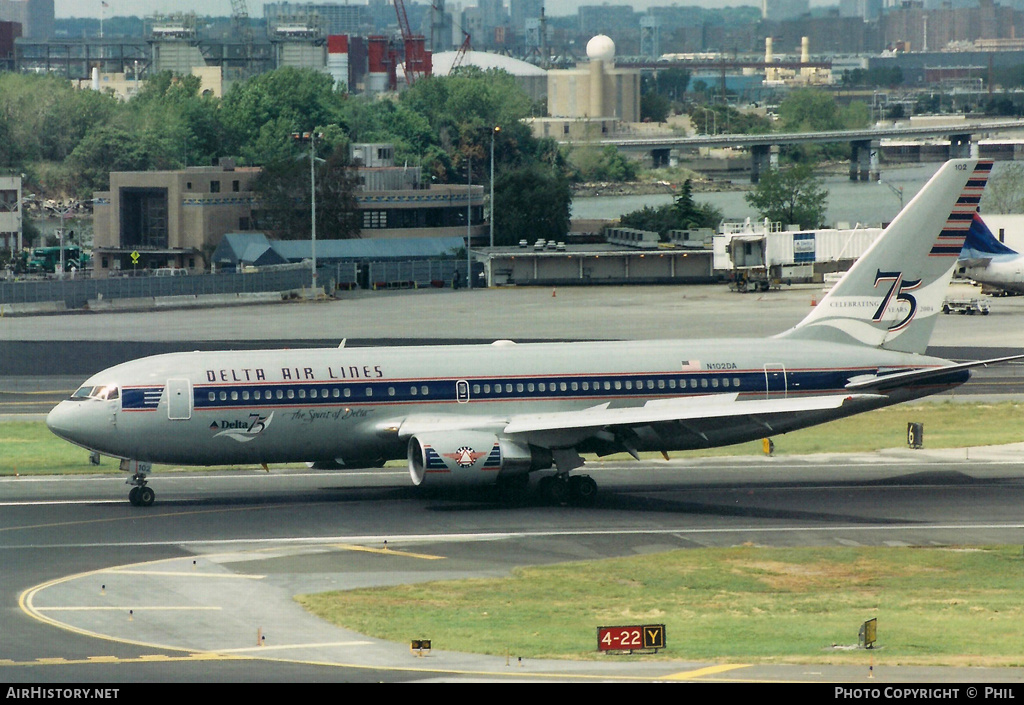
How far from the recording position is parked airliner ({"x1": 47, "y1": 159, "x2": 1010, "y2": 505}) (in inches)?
1794

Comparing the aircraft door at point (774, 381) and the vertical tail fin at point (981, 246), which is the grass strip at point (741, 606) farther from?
the vertical tail fin at point (981, 246)

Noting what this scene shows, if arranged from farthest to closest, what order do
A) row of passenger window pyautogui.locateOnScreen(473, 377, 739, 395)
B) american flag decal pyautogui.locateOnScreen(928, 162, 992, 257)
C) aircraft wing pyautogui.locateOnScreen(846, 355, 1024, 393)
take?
american flag decal pyautogui.locateOnScreen(928, 162, 992, 257) < aircraft wing pyautogui.locateOnScreen(846, 355, 1024, 393) < row of passenger window pyautogui.locateOnScreen(473, 377, 739, 395)

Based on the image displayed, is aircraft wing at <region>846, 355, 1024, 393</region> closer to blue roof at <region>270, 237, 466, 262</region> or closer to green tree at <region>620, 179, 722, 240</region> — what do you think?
blue roof at <region>270, 237, 466, 262</region>

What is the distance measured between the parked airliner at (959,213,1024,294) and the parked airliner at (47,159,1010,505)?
223ft

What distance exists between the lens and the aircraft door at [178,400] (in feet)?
150

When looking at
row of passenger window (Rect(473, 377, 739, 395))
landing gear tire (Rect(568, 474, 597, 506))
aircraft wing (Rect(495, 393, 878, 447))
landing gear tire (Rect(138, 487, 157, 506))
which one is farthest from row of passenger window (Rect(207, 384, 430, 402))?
landing gear tire (Rect(568, 474, 597, 506))

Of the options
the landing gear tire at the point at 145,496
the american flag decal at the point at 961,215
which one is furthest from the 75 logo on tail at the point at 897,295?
the landing gear tire at the point at 145,496

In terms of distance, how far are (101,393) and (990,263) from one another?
87.4m

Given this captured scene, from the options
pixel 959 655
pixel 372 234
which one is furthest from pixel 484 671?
pixel 372 234

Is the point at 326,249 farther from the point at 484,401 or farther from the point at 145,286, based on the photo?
the point at 484,401

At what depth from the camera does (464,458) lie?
44.9 meters

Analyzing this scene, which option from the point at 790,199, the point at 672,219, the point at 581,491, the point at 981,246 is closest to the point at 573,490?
the point at 581,491

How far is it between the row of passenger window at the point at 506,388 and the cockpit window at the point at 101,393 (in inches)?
116
